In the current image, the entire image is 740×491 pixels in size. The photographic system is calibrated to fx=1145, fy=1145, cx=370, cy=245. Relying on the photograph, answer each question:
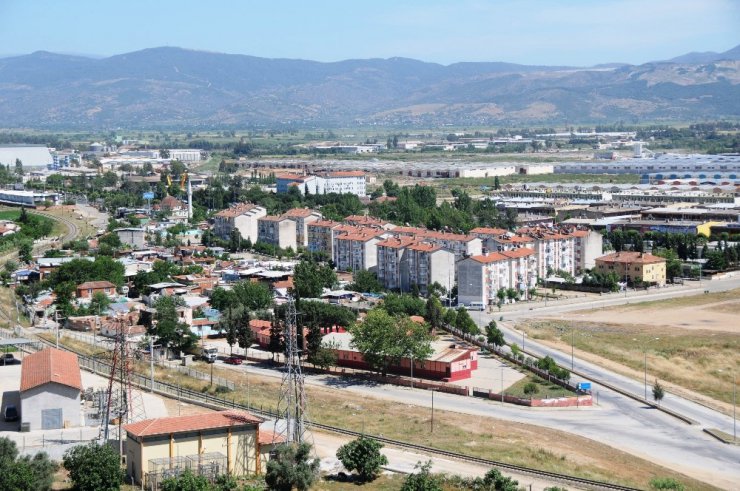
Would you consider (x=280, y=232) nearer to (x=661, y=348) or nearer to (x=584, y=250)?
(x=584, y=250)

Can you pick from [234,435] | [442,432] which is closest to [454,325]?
[442,432]

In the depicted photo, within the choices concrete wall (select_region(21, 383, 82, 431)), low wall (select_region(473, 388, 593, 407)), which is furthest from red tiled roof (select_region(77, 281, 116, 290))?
low wall (select_region(473, 388, 593, 407))

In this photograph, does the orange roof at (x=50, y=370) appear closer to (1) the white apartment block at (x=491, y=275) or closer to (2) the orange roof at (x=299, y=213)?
(1) the white apartment block at (x=491, y=275)

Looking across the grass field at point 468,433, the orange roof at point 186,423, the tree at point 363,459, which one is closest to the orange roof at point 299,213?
the grass field at point 468,433

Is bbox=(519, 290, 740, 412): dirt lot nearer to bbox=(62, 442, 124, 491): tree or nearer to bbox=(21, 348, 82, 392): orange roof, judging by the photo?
bbox=(21, 348, 82, 392): orange roof

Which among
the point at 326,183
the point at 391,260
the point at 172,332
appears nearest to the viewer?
the point at 172,332

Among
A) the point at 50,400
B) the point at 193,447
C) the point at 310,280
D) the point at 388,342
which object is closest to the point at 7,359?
the point at 50,400
